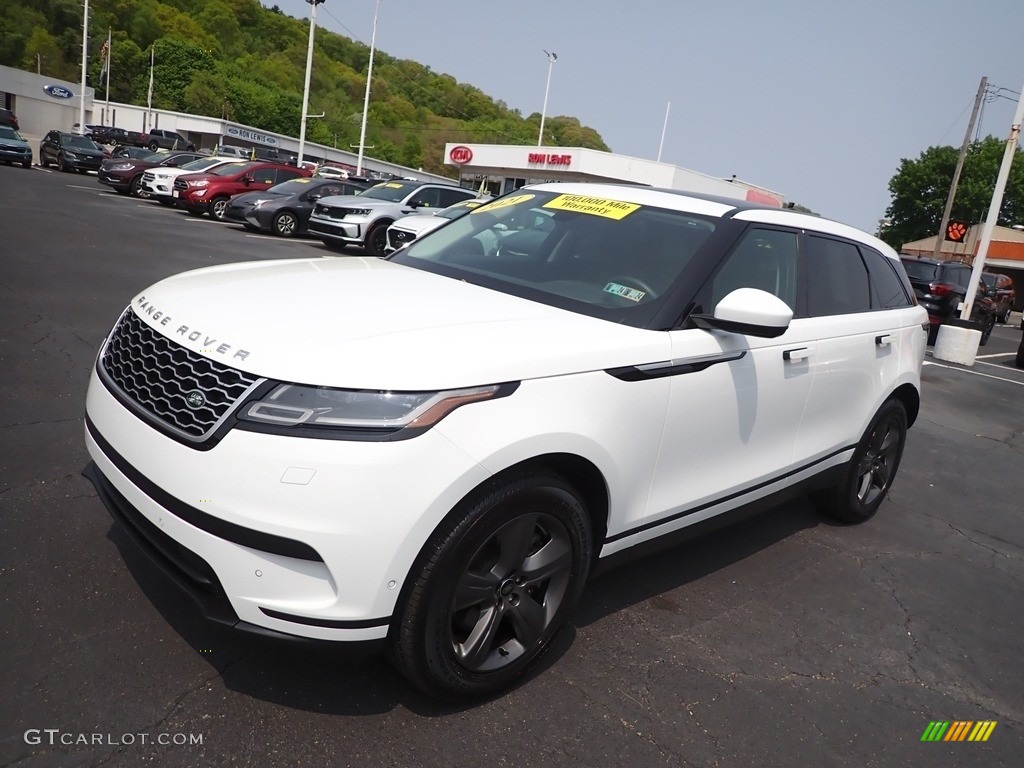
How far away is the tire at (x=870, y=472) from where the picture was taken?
462 centimetres

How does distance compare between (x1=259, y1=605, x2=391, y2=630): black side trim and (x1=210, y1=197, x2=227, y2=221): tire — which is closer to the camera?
(x1=259, y1=605, x2=391, y2=630): black side trim

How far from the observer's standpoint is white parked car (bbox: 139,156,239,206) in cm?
2091

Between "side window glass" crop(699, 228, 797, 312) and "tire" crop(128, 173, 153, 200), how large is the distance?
74.4 ft

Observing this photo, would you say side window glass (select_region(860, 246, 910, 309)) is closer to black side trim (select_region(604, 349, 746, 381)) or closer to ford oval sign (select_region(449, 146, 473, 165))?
black side trim (select_region(604, 349, 746, 381))

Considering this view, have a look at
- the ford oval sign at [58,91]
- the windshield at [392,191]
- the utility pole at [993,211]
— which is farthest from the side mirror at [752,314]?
the ford oval sign at [58,91]

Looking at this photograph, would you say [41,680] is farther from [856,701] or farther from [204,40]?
[204,40]

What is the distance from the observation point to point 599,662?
303 cm

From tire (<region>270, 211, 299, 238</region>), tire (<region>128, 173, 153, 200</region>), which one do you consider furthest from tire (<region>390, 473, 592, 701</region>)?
tire (<region>128, 173, 153, 200</region>)

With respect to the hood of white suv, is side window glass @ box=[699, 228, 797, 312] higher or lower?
higher

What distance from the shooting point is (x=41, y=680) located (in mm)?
2477

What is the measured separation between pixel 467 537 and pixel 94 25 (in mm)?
127165

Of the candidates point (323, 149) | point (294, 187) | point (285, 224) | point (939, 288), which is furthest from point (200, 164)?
point (323, 149)

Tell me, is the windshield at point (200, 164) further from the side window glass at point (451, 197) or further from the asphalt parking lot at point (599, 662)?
the asphalt parking lot at point (599, 662)

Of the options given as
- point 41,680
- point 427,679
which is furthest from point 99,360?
point 427,679
